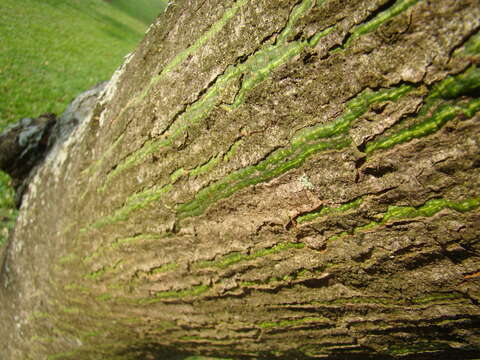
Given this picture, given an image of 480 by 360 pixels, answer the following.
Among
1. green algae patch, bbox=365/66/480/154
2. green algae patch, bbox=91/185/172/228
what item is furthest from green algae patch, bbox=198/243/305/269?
green algae patch, bbox=365/66/480/154

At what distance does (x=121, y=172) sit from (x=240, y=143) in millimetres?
727

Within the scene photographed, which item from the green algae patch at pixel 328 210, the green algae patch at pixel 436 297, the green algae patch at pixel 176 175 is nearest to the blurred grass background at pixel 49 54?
the green algae patch at pixel 176 175

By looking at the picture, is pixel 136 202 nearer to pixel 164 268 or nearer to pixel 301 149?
pixel 164 268

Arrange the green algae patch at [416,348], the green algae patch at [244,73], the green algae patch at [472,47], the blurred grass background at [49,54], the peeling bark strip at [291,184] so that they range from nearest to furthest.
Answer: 1. the green algae patch at [472,47]
2. the peeling bark strip at [291,184]
3. the green algae patch at [244,73]
4. the green algae patch at [416,348]
5. the blurred grass background at [49,54]

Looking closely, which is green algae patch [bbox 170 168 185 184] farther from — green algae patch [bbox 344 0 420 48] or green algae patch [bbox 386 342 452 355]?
green algae patch [bbox 386 342 452 355]

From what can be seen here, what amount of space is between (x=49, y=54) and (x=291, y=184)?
10084mm

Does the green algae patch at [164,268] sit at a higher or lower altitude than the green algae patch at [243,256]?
lower

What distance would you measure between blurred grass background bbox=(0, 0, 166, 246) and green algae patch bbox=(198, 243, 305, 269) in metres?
4.07

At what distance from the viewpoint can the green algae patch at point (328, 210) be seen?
37.2 inches

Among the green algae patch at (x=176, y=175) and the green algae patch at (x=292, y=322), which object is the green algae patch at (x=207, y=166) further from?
the green algae patch at (x=292, y=322)

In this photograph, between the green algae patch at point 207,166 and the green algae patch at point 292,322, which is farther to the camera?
the green algae patch at point 292,322

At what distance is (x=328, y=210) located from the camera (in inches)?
39.3

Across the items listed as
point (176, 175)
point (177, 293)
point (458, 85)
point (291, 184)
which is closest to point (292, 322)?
point (177, 293)

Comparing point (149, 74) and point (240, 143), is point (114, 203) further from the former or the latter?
point (240, 143)
